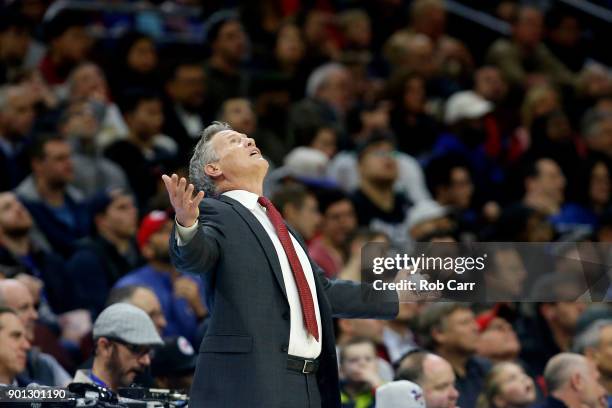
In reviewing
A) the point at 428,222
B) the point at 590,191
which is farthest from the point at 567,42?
the point at 428,222

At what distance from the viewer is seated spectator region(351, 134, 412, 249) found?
993cm

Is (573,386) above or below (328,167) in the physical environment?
below

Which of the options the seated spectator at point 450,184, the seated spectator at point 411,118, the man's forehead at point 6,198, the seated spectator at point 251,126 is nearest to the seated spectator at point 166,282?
the man's forehead at point 6,198

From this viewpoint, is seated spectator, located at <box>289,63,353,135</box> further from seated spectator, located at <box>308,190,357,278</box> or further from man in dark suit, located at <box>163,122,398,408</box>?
man in dark suit, located at <box>163,122,398,408</box>

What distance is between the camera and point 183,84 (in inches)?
427

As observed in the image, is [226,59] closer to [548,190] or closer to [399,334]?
[548,190]

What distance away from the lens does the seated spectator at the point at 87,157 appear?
9.41m

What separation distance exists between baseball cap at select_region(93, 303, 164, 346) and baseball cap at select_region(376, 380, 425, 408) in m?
1.00

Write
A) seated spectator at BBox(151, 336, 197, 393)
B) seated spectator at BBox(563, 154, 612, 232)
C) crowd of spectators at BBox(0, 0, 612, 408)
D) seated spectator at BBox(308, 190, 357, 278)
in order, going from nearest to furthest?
1. seated spectator at BBox(151, 336, 197, 393)
2. crowd of spectators at BBox(0, 0, 612, 408)
3. seated spectator at BBox(308, 190, 357, 278)
4. seated spectator at BBox(563, 154, 612, 232)

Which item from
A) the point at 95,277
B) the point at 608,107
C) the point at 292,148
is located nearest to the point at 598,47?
the point at 608,107

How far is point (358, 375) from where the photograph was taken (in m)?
7.05

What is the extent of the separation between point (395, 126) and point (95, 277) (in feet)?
13.0

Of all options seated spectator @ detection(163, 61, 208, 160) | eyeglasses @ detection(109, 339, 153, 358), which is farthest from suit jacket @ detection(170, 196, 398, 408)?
seated spectator @ detection(163, 61, 208, 160)

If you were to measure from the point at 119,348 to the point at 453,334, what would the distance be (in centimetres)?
199
